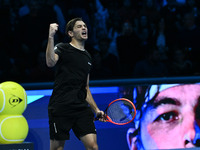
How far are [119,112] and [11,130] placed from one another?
1.19m

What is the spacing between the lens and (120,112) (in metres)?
5.04

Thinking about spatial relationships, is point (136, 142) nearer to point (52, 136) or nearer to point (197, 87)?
point (197, 87)

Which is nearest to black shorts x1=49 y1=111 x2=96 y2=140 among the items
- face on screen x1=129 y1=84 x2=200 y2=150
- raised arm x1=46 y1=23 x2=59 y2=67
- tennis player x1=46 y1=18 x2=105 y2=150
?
tennis player x1=46 y1=18 x2=105 y2=150

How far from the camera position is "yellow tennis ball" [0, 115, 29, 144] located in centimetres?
513

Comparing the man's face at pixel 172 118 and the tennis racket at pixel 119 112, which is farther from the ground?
the tennis racket at pixel 119 112

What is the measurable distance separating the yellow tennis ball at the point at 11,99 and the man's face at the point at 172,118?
179cm

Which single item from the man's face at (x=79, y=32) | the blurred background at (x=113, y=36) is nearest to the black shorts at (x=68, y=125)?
the man's face at (x=79, y=32)

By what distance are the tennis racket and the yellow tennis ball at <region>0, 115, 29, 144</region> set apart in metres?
1.00

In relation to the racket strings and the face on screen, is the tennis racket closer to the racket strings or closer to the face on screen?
the racket strings

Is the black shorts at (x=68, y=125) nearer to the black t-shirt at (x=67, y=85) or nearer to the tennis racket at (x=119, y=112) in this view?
the black t-shirt at (x=67, y=85)

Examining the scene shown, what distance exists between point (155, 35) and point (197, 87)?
2006mm

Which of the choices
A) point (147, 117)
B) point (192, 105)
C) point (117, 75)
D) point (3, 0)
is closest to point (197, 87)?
point (192, 105)

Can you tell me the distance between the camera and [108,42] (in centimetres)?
766

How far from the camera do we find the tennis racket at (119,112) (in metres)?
4.98
